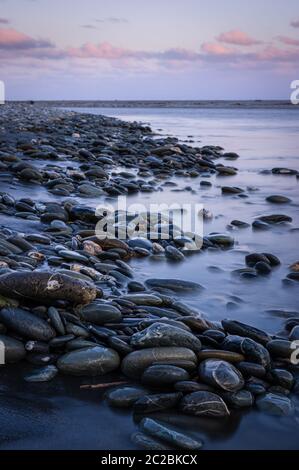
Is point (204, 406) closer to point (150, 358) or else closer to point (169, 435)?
point (169, 435)

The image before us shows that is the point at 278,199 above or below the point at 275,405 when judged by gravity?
above

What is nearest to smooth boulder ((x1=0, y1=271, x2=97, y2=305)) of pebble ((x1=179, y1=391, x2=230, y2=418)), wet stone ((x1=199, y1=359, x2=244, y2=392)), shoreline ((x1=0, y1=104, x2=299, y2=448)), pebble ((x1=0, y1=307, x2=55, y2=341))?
shoreline ((x1=0, y1=104, x2=299, y2=448))

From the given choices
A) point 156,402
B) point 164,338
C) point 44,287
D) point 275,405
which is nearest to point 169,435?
point 156,402

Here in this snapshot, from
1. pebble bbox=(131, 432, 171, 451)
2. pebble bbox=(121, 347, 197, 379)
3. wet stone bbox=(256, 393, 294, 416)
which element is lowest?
wet stone bbox=(256, 393, 294, 416)

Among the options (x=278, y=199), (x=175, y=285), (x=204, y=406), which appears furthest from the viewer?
(x=278, y=199)

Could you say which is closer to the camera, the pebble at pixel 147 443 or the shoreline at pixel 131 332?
the pebble at pixel 147 443

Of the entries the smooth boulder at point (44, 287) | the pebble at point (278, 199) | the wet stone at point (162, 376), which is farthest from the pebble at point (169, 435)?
the pebble at point (278, 199)

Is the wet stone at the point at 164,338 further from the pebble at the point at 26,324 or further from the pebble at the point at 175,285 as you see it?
the pebble at the point at 175,285

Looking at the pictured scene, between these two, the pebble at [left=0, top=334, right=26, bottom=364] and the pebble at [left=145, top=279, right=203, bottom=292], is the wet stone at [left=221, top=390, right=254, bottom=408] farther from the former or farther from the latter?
the pebble at [left=145, top=279, right=203, bottom=292]

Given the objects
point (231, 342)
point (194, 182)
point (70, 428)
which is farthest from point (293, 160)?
point (70, 428)

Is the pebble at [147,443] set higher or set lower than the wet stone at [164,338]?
lower

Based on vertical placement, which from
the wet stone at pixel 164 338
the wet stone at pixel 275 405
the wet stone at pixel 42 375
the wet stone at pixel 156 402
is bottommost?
the wet stone at pixel 275 405

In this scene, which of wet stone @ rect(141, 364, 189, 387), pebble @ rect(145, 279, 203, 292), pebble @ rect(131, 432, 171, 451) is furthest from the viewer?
pebble @ rect(145, 279, 203, 292)
